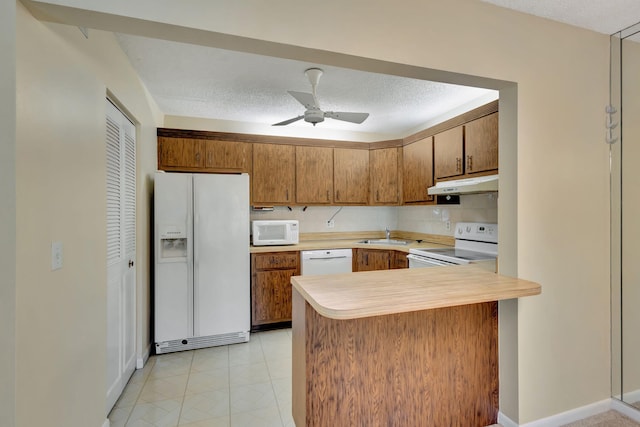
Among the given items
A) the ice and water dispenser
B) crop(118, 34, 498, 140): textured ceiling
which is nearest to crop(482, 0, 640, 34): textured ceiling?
crop(118, 34, 498, 140): textured ceiling

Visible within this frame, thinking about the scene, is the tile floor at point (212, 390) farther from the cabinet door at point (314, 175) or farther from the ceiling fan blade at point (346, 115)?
the ceiling fan blade at point (346, 115)

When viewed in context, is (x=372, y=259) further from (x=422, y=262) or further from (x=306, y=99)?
(x=306, y=99)

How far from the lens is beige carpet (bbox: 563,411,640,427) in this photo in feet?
6.12

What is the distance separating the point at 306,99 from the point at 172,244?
1.84 meters

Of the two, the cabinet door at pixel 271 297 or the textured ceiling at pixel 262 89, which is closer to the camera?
the textured ceiling at pixel 262 89

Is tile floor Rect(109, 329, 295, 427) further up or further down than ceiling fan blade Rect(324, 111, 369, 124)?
further down

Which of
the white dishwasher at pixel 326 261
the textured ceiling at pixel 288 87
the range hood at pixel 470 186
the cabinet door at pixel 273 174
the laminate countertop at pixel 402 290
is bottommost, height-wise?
the white dishwasher at pixel 326 261

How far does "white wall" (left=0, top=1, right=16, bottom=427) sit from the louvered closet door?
0.95 metres

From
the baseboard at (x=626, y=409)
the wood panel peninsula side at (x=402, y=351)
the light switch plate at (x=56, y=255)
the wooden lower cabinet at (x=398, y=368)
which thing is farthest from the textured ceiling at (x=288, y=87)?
the baseboard at (x=626, y=409)

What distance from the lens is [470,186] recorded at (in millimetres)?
2541

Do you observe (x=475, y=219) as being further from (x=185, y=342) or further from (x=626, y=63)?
(x=185, y=342)

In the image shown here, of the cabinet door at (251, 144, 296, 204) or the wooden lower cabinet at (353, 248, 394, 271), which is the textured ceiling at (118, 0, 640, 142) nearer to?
the cabinet door at (251, 144, 296, 204)

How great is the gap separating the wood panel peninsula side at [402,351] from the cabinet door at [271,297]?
5.30 feet

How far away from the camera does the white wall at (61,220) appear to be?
1127mm
